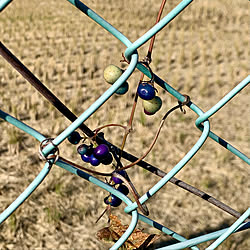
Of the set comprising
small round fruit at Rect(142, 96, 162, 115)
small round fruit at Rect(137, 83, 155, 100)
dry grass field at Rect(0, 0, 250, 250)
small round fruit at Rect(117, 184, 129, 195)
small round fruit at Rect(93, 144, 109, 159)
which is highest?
dry grass field at Rect(0, 0, 250, 250)

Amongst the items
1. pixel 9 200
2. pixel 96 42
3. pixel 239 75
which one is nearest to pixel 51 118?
pixel 9 200

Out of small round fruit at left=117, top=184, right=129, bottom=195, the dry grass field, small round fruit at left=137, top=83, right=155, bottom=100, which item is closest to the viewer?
small round fruit at left=137, top=83, right=155, bottom=100

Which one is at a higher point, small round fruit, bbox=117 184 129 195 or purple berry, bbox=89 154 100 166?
small round fruit, bbox=117 184 129 195

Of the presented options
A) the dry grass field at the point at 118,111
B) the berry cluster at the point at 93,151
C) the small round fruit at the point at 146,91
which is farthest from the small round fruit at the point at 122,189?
the dry grass field at the point at 118,111

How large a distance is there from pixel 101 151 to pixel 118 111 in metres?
1.80

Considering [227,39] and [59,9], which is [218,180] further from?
[59,9]

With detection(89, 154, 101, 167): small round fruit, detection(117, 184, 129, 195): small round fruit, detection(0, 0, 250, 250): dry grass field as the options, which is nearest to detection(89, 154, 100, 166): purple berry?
detection(89, 154, 101, 167): small round fruit

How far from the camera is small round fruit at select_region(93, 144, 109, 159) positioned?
0.68 m

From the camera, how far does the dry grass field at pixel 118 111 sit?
69.6 inches

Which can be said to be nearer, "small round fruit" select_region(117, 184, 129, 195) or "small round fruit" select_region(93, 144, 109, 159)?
"small round fruit" select_region(93, 144, 109, 159)

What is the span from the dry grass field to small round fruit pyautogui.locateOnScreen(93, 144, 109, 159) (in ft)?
3.47

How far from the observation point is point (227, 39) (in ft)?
11.6

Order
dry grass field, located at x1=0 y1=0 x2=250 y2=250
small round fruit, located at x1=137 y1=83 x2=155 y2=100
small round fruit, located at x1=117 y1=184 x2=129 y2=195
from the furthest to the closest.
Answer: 1. dry grass field, located at x1=0 y1=0 x2=250 y2=250
2. small round fruit, located at x1=117 y1=184 x2=129 y2=195
3. small round fruit, located at x1=137 y1=83 x2=155 y2=100

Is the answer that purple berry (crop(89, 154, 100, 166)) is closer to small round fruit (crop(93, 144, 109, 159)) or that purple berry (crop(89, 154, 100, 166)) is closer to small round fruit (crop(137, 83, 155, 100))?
small round fruit (crop(93, 144, 109, 159))
